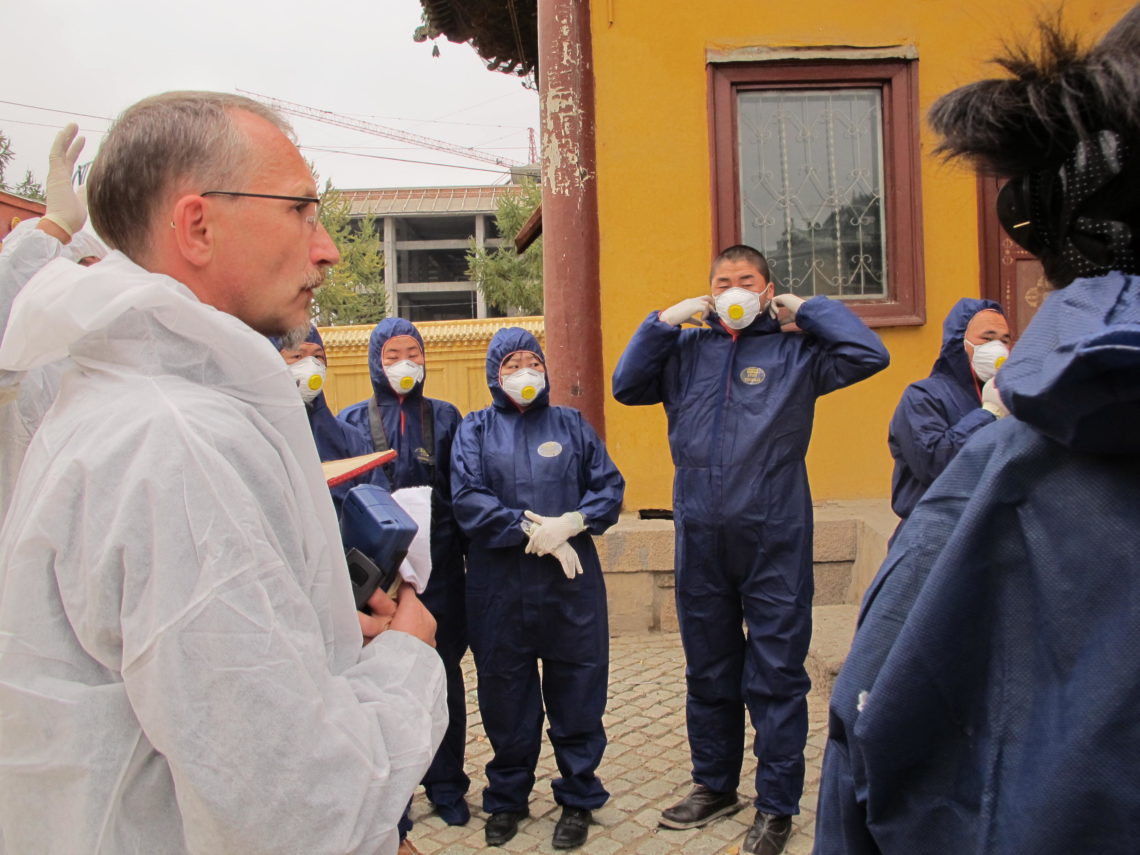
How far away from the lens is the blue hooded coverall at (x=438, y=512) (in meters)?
4.08

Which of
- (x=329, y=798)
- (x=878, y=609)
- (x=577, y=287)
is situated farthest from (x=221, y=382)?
(x=577, y=287)

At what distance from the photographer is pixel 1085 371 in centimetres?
94

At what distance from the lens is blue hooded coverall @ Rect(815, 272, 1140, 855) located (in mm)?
976

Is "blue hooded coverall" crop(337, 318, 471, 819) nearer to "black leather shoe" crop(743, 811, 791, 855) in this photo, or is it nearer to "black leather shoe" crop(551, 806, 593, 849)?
"black leather shoe" crop(551, 806, 593, 849)

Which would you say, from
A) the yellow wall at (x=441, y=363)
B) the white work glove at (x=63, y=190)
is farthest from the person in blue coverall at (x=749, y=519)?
the yellow wall at (x=441, y=363)

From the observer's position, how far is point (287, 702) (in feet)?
3.73

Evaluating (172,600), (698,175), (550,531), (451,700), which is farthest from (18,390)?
(698,175)

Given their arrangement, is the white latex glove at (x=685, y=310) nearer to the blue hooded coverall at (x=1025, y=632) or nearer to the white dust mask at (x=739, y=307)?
the white dust mask at (x=739, y=307)

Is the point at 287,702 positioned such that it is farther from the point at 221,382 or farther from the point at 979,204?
the point at 979,204

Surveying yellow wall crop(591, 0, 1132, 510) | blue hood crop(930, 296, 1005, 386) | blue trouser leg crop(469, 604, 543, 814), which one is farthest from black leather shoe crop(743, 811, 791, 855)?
yellow wall crop(591, 0, 1132, 510)

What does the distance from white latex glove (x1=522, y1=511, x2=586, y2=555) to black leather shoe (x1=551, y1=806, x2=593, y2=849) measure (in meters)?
1.05

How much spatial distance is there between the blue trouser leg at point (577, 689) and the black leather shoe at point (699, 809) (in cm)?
28

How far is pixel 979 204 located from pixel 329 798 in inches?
248

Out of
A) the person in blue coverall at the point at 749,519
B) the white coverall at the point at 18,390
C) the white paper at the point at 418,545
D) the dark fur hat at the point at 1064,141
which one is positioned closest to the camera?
the dark fur hat at the point at 1064,141
